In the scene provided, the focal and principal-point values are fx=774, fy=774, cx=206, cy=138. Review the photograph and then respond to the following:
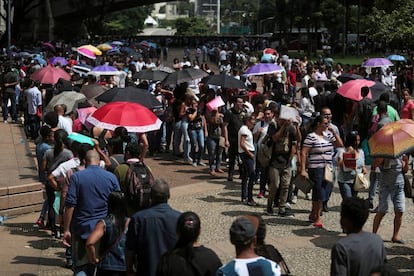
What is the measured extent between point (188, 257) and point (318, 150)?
5400 millimetres

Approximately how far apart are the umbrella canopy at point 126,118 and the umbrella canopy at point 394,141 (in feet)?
10.3

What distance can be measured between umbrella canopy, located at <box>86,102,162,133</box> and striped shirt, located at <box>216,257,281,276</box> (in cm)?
548

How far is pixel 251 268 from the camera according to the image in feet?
16.9

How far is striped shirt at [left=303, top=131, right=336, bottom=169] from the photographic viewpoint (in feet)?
34.6

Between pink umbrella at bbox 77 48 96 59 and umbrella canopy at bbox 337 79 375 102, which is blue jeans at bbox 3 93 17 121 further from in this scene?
umbrella canopy at bbox 337 79 375 102

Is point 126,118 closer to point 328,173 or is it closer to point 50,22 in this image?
point 328,173

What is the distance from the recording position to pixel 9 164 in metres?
15.0

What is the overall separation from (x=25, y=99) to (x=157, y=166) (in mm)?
4545

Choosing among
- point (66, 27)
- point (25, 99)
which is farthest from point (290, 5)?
point (25, 99)

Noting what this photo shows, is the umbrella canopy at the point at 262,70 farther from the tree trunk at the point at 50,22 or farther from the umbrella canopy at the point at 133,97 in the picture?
the tree trunk at the point at 50,22

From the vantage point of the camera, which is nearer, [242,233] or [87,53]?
[242,233]

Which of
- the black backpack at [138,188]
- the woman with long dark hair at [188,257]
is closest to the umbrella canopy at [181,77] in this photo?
the black backpack at [138,188]

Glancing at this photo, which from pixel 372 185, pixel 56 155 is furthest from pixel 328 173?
pixel 56 155

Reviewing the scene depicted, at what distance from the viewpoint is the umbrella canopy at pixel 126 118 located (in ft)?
34.4
